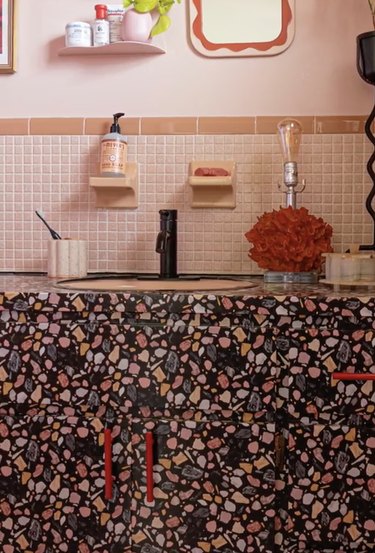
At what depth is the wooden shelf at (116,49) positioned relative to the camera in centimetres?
188

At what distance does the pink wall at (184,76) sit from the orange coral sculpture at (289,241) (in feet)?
1.35

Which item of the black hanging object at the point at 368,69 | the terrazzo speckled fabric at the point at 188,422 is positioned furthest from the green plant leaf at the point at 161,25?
the terrazzo speckled fabric at the point at 188,422

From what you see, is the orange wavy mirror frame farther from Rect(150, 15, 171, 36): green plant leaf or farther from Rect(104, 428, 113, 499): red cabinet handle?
Rect(104, 428, 113, 499): red cabinet handle

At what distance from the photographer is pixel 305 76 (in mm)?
1908

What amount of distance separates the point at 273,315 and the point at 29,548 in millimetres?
700

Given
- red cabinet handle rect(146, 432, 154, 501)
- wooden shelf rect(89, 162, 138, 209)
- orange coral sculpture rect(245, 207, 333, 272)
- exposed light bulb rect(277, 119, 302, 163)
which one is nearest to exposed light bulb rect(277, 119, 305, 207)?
exposed light bulb rect(277, 119, 302, 163)

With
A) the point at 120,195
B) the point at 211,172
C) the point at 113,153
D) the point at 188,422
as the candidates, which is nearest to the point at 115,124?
the point at 113,153

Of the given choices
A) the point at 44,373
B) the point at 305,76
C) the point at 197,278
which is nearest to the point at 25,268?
the point at 197,278

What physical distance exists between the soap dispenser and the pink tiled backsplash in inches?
3.6

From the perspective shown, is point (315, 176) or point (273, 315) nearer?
point (273, 315)

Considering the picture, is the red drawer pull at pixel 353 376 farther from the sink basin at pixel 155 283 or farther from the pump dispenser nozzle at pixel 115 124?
the pump dispenser nozzle at pixel 115 124

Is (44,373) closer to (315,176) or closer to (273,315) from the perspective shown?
(273,315)

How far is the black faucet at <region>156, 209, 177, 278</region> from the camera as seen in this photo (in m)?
1.77

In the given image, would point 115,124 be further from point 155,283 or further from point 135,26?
point 155,283
